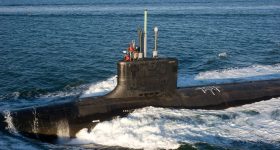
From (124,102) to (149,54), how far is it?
1895 cm

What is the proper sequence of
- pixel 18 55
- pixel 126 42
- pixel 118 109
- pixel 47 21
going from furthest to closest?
pixel 47 21
pixel 126 42
pixel 18 55
pixel 118 109

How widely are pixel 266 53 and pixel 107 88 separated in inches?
767

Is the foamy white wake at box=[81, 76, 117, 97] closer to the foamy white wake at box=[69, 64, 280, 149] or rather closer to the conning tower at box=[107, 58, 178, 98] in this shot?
the conning tower at box=[107, 58, 178, 98]

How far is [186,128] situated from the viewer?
1845 centimetres

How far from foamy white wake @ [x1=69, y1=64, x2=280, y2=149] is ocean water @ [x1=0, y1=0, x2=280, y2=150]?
4cm

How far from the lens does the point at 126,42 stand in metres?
44.8

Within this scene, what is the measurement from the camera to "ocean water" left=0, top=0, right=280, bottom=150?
57.3ft

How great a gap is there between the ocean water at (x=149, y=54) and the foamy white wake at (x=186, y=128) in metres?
0.04

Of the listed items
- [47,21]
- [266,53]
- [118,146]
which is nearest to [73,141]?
[118,146]

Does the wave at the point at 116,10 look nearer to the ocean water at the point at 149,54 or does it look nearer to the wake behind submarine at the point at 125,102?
the ocean water at the point at 149,54

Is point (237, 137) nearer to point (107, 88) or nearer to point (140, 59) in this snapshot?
point (140, 59)

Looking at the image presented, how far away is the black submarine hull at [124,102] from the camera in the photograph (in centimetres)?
1760

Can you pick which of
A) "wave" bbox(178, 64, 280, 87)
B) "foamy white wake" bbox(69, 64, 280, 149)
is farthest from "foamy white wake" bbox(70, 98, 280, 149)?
"wave" bbox(178, 64, 280, 87)

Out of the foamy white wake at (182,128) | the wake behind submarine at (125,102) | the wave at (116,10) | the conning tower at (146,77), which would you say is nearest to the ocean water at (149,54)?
the foamy white wake at (182,128)
